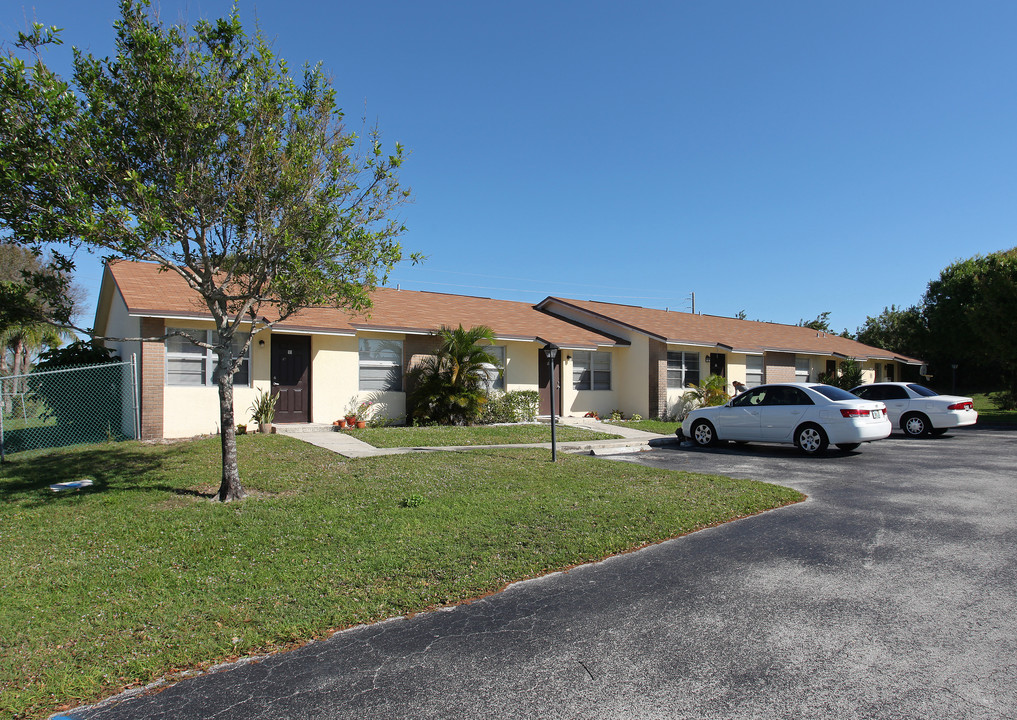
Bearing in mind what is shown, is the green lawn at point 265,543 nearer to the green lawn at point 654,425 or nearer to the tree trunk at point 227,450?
the tree trunk at point 227,450

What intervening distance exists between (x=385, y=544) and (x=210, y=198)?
544cm

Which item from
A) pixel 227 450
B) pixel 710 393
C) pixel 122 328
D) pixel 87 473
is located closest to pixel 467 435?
pixel 227 450

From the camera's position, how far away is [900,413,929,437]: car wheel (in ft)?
57.4

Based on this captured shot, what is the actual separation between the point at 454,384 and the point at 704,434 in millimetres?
6624

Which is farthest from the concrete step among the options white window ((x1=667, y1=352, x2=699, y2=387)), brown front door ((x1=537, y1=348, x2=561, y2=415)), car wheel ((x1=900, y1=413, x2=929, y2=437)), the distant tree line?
the distant tree line

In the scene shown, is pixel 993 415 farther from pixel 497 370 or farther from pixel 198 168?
pixel 198 168

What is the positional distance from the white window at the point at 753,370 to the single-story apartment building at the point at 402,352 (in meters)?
0.05

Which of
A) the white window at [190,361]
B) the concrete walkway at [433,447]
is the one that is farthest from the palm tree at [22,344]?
the concrete walkway at [433,447]

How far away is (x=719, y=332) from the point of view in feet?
84.8

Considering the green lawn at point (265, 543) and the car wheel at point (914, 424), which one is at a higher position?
the car wheel at point (914, 424)

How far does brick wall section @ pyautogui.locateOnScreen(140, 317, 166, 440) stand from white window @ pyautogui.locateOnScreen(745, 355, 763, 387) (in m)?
20.9

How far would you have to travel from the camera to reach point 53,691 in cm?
378

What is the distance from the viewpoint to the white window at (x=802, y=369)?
27.8m

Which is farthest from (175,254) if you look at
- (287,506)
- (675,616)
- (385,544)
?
(675,616)
